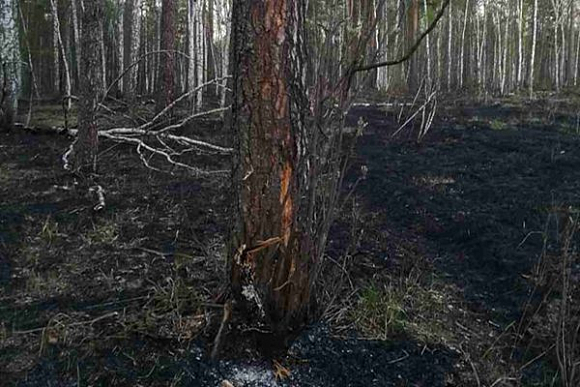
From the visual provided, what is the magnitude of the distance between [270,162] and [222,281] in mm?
581

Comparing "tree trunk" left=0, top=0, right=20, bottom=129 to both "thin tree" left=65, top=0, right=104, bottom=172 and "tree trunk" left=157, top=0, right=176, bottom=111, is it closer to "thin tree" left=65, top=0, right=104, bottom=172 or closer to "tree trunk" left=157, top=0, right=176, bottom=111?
"tree trunk" left=157, top=0, right=176, bottom=111

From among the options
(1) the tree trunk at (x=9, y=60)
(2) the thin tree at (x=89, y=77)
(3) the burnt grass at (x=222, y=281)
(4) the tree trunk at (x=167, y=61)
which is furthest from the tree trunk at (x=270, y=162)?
(4) the tree trunk at (x=167, y=61)

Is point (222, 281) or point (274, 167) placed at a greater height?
point (274, 167)

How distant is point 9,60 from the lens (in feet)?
21.3

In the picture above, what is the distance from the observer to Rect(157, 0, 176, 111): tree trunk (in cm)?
742

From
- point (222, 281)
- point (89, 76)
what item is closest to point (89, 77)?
point (89, 76)

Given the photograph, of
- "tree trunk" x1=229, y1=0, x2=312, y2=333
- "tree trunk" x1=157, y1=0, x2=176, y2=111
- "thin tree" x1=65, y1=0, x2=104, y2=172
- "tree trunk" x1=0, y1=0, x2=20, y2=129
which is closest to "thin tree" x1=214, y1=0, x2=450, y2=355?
"tree trunk" x1=229, y1=0, x2=312, y2=333

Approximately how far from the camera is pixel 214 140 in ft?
22.9

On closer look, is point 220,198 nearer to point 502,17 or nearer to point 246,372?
point 246,372

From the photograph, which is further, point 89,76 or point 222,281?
point 89,76

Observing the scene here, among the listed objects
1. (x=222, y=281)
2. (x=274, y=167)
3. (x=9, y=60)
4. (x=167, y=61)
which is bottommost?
(x=222, y=281)

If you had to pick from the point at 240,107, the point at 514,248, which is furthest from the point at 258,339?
the point at 514,248

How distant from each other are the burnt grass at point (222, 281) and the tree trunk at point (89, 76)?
0.34 m

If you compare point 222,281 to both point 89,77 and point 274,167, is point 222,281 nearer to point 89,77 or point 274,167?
point 274,167
